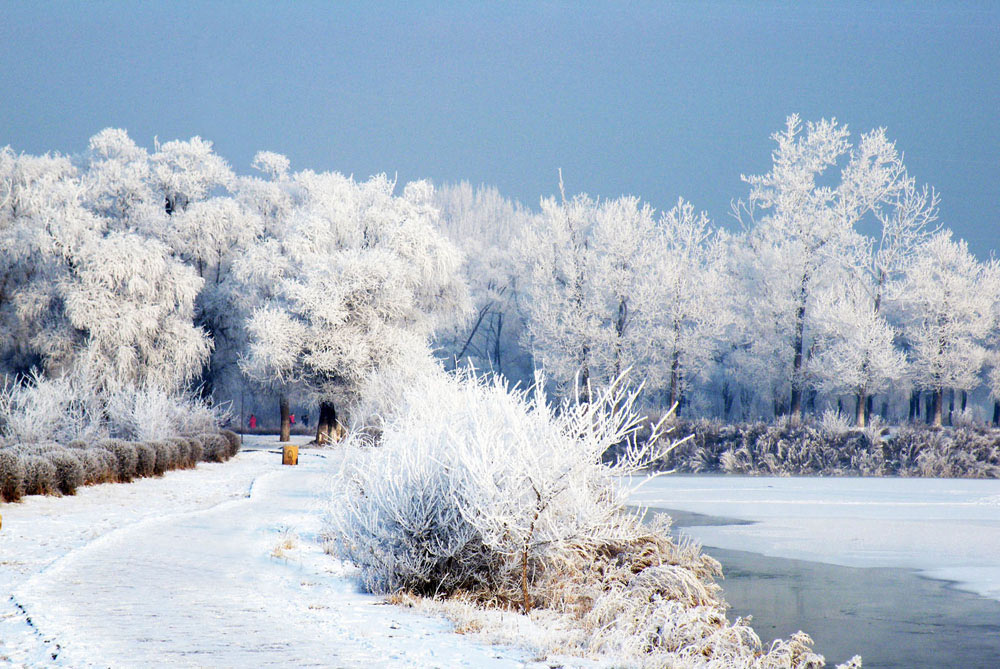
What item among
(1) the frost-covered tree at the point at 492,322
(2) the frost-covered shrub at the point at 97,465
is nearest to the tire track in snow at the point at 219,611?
(2) the frost-covered shrub at the point at 97,465

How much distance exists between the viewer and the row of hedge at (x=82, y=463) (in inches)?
557

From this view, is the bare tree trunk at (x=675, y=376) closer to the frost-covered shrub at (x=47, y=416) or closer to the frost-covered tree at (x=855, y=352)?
the frost-covered tree at (x=855, y=352)

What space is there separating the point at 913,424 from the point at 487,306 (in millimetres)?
28826

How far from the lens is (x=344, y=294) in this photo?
31.8 m

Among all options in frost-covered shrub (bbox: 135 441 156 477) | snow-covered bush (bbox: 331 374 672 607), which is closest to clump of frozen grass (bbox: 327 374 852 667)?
snow-covered bush (bbox: 331 374 672 607)

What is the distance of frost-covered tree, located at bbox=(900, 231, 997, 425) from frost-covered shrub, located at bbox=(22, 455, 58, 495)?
35471mm

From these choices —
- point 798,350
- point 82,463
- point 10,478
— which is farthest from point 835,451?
point 10,478

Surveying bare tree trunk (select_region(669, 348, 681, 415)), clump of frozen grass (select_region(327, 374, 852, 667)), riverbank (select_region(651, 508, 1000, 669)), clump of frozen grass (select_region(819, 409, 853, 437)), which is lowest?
riverbank (select_region(651, 508, 1000, 669))

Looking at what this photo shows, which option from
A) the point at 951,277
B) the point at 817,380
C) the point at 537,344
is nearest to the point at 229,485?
the point at 537,344

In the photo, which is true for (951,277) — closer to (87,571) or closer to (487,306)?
(487,306)

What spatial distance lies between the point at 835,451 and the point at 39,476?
81.6ft

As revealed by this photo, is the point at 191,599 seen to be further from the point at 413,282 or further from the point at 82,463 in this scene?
the point at 413,282

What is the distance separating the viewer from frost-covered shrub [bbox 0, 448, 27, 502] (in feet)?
45.7

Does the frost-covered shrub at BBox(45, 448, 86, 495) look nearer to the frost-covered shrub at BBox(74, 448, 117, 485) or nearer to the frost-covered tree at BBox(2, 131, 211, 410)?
the frost-covered shrub at BBox(74, 448, 117, 485)
